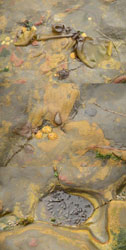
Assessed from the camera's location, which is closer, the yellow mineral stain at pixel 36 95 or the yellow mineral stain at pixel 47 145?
the yellow mineral stain at pixel 47 145

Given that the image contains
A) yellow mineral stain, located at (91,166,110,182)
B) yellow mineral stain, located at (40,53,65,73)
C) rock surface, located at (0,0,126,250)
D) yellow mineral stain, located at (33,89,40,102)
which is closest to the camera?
rock surface, located at (0,0,126,250)

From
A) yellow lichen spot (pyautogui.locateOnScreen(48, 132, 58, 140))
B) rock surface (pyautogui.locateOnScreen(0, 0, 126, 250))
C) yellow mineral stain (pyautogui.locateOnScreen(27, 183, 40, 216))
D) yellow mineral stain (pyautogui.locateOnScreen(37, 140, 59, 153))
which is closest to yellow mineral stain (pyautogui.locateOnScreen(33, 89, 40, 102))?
rock surface (pyautogui.locateOnScreen(0, 0, 126, 250))

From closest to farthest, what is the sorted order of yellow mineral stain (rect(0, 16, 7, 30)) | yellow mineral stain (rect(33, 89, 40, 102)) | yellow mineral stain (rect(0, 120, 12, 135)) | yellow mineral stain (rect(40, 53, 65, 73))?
yellow mineral stain (rect(0, 120, 12, 135)) < yellow mineral stain (rect(33, 89, 40, 102)) < yellow mineral stain (rect(40, 53, 65, 73)) < yellow mineral stain (rect(0, 16, 7, 30))

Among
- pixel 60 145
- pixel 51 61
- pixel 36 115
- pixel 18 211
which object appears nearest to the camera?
pixel 18 211

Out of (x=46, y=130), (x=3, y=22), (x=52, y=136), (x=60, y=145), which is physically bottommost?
(x=60, y=145)

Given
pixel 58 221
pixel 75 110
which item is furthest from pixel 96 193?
pixel 75 110

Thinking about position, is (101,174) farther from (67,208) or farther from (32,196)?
(32,196)

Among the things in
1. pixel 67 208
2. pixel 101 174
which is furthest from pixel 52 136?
pixel 67 208

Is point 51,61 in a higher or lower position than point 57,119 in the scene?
higher

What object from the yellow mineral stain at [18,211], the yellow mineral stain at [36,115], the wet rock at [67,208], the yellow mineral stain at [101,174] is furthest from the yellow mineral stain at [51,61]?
the yellow mineral stain at [18,211]

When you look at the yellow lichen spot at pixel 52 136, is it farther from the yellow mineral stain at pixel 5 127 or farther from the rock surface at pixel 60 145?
the yellow mineral stain at pixel 5 127

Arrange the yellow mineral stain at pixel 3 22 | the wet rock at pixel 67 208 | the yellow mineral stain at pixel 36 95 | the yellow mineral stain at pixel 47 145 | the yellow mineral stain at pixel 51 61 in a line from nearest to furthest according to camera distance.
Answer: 1. the wet rock at pixel 67 208
2. the yellow mineral stain at pixel 47 145
3. the yellow mineral stain at pixel 36 95
4. the yellow mineral stain at pixel 51 61
5. the yellow mineral stain at pixel 3 22

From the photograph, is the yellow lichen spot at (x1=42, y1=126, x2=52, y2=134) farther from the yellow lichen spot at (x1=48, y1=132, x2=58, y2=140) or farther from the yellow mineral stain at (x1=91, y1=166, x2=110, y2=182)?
the yellow mineral stain at (x1=91, y1=166, x2=110, y2=182)
